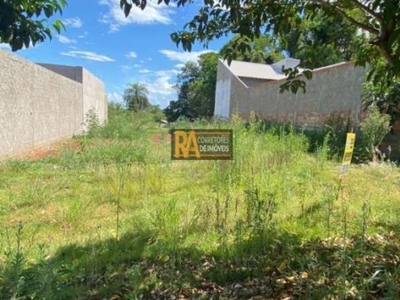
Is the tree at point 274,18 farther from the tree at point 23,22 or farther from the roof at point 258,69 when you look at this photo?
the roof at point 258,69

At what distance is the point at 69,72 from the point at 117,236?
15.2 m

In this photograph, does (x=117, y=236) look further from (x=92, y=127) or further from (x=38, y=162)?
(x=92, y=127)

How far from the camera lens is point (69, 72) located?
16.6 metres

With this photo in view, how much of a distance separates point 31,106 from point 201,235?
25.7ft

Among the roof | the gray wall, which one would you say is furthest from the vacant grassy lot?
the roof

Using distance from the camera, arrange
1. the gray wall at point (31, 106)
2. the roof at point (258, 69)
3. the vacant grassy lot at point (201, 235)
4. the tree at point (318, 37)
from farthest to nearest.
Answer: the roof at point (258, 69) → the gray wall at point (31, 106) → the tree at point (318, 37) → the vacant grassy lot at point (201, 235)

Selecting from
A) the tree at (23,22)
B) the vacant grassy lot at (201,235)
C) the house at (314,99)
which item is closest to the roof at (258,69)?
the house at (314,99)

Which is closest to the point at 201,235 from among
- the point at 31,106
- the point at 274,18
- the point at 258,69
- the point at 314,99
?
the point at 274,18

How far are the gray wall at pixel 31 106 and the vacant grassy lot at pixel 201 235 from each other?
2.09m

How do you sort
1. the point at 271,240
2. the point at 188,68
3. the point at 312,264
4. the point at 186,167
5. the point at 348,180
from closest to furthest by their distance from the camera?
the point at 312,264 → the point at 271,240 → the point at 348,180 → the point at 186,167 → the point at 188,68

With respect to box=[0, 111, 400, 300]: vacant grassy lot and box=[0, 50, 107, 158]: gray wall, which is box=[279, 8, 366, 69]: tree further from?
box=[0, 50, 107, 158]: gray wall

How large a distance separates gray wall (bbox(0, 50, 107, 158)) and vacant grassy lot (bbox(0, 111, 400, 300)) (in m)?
2.09

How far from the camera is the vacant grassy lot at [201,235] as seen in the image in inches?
87.2

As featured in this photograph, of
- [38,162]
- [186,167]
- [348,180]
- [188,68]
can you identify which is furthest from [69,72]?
[188,68]
